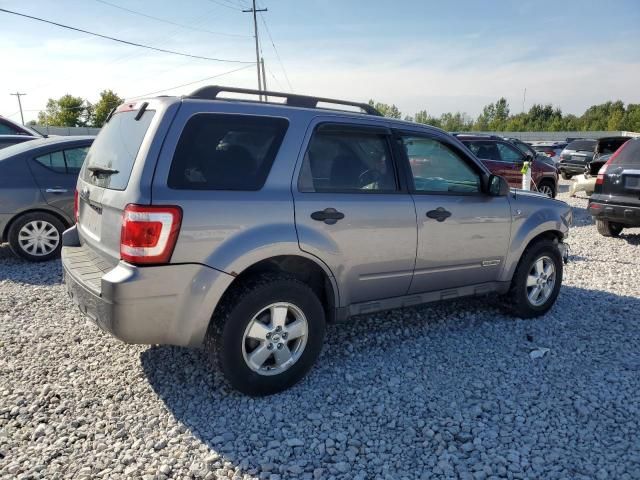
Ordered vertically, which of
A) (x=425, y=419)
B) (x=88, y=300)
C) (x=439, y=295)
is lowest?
(x=425, y=419)

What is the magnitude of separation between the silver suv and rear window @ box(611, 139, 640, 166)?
15.6 ft

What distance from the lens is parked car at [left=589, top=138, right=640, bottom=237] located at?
7344mm

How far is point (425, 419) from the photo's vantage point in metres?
2.98

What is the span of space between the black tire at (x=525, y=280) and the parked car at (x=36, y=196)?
5.39 meters

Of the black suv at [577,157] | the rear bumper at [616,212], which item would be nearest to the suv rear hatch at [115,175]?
the rear bumper at [616,212]

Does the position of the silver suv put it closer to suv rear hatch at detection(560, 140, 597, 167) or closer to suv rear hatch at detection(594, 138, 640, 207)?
suv rear hatch at detection(594, 138, 640, 207)

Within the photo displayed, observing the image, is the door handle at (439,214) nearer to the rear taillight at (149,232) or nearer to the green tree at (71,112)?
the rear taillight at (149,232)

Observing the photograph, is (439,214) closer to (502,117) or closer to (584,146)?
(584,146)

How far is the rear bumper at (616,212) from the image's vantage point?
731 cm

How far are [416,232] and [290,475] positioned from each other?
195 cm

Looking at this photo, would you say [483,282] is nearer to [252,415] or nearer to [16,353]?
[252,415]

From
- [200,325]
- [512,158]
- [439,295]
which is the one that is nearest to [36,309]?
[200,325]

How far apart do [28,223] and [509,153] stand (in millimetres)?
9769

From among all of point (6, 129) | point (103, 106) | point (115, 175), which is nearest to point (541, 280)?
point (115, 175)
